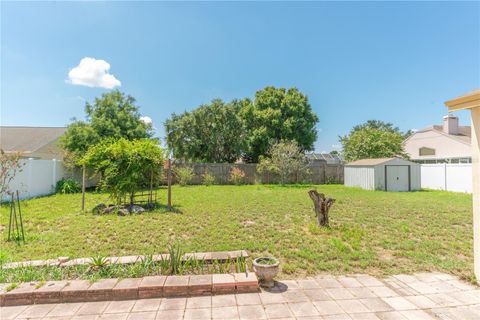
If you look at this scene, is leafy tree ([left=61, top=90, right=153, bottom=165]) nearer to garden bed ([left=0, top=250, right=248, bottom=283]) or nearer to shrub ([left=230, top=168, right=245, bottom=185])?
shrub ([left=230, top=168, right=245, bottom=185])

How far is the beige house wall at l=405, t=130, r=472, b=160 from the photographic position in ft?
52.7

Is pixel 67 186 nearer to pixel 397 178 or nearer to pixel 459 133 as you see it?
pixel 397 178

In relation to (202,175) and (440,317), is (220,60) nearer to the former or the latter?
(202,175)

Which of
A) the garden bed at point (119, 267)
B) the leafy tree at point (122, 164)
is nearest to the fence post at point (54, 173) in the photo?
the leafy tree at point (122, 164)

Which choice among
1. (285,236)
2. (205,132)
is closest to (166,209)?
(285,236)

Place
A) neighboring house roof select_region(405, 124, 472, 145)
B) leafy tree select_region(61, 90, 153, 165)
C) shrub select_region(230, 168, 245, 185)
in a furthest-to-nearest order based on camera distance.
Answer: neighboring house roof select_region(405, 124, 472, 145) < shrub select_region(230, 168, 245, 185) < leafy tree select_region(61, 90, 153, 165)

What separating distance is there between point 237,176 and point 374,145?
1082 centimetres

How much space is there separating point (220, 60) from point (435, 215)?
1032 centimetres

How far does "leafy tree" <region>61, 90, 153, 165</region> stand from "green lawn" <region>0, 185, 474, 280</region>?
201 inches

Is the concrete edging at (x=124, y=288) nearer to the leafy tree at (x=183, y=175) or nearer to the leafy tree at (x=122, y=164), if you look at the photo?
the leafy tree at (x=122, y=164)

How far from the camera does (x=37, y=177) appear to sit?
938cm

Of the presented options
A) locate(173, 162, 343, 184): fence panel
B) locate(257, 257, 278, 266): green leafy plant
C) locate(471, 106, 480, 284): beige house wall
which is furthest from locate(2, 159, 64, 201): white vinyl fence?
locate(471, 106, 480, 284): beige house wall

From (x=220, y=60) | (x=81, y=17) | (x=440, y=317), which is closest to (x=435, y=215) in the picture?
(x=440, y=317)

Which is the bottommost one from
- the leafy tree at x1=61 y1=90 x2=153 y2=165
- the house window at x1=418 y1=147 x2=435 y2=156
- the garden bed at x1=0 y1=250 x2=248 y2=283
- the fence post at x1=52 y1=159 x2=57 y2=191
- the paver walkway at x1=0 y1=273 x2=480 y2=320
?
the paver walkway at x1=0 y1=273 x2=480 y2=320
